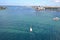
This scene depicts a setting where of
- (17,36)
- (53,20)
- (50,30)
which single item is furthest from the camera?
(53,20)

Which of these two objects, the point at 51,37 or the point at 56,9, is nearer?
the point at 51,37

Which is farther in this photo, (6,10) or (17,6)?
(17,6)

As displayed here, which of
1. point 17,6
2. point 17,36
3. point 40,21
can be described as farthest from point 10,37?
point 17,6

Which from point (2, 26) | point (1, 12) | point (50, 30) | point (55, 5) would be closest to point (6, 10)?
point (1, 12)

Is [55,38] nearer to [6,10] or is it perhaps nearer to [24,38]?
[24,38]

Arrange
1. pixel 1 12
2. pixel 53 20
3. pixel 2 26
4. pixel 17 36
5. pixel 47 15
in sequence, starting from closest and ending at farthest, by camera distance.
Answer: pixel 17 36 < pixel 2 26 < pixel 53 20 < pixel 47 15 < pixel 1 12

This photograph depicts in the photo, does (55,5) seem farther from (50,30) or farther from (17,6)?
(50,30)
